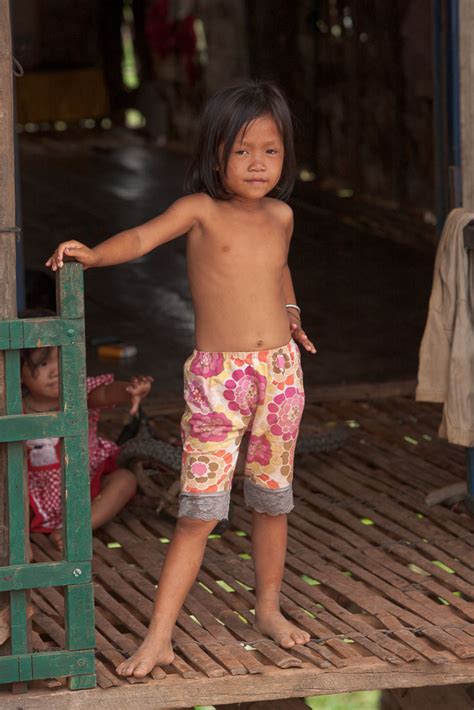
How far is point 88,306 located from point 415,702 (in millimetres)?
4734

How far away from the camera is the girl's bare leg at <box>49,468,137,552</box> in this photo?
16.0 ft

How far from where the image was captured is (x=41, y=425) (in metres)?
3.45

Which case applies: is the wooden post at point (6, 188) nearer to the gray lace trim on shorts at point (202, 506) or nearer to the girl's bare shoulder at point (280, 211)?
the gray lace trim on shorts at point (202, 506)

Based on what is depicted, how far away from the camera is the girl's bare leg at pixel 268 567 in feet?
12.9

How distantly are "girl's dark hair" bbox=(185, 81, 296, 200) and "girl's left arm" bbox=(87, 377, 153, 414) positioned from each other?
686 millimetres

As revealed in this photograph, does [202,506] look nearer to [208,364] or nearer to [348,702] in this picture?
[208,364]

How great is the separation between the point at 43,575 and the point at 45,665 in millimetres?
233

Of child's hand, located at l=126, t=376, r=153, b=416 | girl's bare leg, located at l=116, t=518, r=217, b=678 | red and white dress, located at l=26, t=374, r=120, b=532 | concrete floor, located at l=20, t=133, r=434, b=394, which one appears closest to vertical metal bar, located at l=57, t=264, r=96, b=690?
girl's bare leg, located at l=116, t=518, r=217, b=678

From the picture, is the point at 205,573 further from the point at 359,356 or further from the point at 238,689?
the point at 359,356

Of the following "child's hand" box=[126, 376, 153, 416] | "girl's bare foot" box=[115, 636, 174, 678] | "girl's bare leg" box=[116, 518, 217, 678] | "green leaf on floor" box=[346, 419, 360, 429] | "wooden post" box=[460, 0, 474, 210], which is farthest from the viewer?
"green leaf on floor" box=[346, 419, 360, 429]

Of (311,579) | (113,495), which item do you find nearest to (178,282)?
(113,495)

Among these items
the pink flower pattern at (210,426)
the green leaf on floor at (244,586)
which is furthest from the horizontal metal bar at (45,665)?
the green leaf on floor at (244,586)

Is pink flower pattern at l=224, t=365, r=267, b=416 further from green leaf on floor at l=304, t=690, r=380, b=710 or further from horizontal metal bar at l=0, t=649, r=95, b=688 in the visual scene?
green leaf on floor at l=304, t=690, r=380, b=710

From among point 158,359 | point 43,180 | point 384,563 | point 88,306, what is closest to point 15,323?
point 384,563
